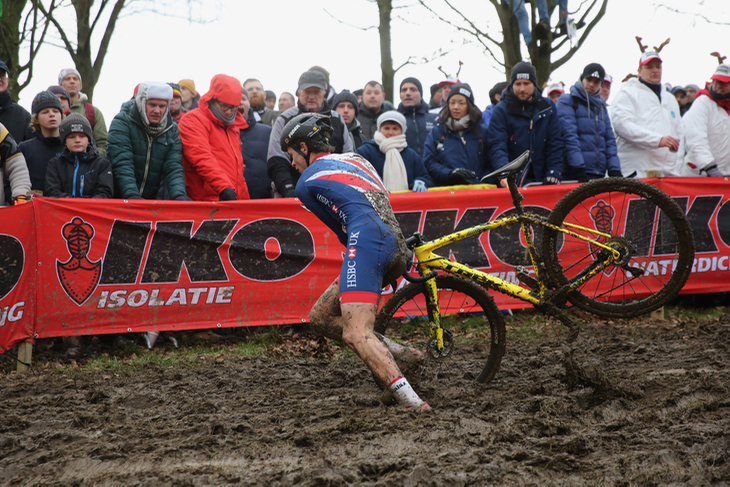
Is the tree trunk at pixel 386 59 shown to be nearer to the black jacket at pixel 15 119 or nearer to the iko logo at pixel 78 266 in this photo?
the black jacket at pixel 15 119

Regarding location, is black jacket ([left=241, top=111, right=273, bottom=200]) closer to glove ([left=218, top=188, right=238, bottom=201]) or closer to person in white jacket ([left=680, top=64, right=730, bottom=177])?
glove ([left=218, top=188, right=238, bottom=201])

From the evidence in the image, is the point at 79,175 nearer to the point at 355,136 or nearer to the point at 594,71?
the point at 355,136

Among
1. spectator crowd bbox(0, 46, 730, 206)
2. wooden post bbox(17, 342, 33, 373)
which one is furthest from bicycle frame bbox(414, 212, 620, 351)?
wooden post bbox(17, 342, 33, 373)

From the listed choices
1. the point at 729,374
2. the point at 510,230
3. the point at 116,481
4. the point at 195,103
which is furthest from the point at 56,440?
the point at 195,103

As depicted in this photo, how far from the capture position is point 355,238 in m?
4.44

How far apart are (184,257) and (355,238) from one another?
10.9 ft

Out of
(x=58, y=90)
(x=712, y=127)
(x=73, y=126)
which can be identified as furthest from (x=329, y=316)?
(x=712, y=127)

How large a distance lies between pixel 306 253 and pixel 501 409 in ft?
11.8

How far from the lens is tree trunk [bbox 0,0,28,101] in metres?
14.8

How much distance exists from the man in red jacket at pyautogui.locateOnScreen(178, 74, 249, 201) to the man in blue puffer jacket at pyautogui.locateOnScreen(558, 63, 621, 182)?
4220 millimetres

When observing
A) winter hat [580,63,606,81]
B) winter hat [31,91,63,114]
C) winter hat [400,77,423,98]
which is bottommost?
winter hat [31,91,63,114]

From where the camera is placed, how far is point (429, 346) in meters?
5.12

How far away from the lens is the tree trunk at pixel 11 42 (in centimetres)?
1480

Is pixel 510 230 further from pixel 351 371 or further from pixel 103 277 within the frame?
pixel 103 277
